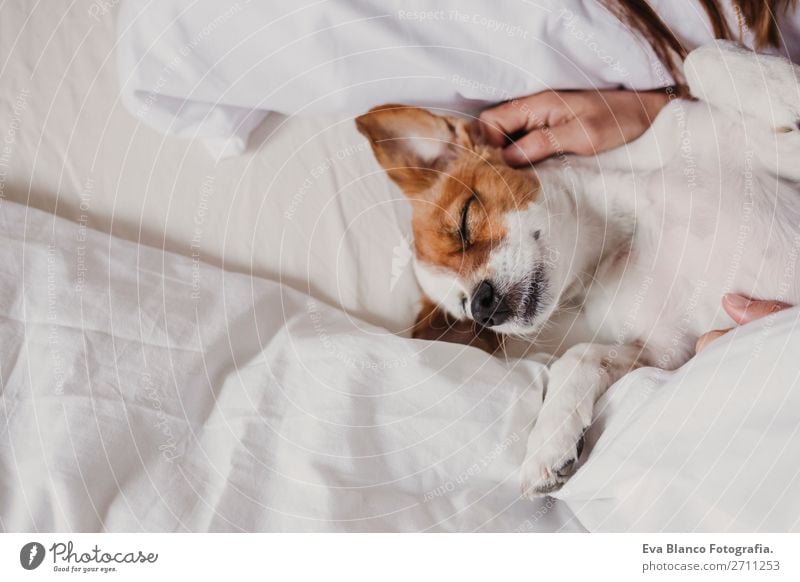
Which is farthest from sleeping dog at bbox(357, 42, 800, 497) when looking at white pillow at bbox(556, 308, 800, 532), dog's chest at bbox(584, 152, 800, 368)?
white pillow at bbox(556, 308, 800, 532)

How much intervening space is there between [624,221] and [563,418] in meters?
0.34

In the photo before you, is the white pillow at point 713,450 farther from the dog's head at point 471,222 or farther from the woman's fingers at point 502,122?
the woman's fingers at point 502,122

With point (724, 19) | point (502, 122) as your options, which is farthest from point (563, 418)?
point (724, 19)

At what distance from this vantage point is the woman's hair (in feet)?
2.93

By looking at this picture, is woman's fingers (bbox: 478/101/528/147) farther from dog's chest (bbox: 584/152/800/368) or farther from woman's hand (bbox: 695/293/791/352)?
woman's hand (bbox: 695/293/791/352)

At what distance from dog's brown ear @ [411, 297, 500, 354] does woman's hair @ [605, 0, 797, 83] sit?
0.48 metres

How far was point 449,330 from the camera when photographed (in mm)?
957

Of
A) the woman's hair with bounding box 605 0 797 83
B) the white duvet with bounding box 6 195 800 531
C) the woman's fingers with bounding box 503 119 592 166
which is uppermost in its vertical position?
the woman's hair with bounding box 605 0 797 83

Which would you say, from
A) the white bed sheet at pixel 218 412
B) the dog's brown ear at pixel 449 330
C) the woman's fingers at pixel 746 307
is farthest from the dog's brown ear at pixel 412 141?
the woman's fingers at pixel 746 307

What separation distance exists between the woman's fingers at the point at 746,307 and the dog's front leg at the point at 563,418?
0.16 metres

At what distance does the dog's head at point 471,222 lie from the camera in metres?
0.89

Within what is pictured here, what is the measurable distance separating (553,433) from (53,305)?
59cm

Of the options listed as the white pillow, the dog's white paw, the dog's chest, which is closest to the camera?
the white pillow

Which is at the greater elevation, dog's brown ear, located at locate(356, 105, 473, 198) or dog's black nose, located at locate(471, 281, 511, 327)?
dog's brown ear, located at locate(356, 105, 473, 198)
